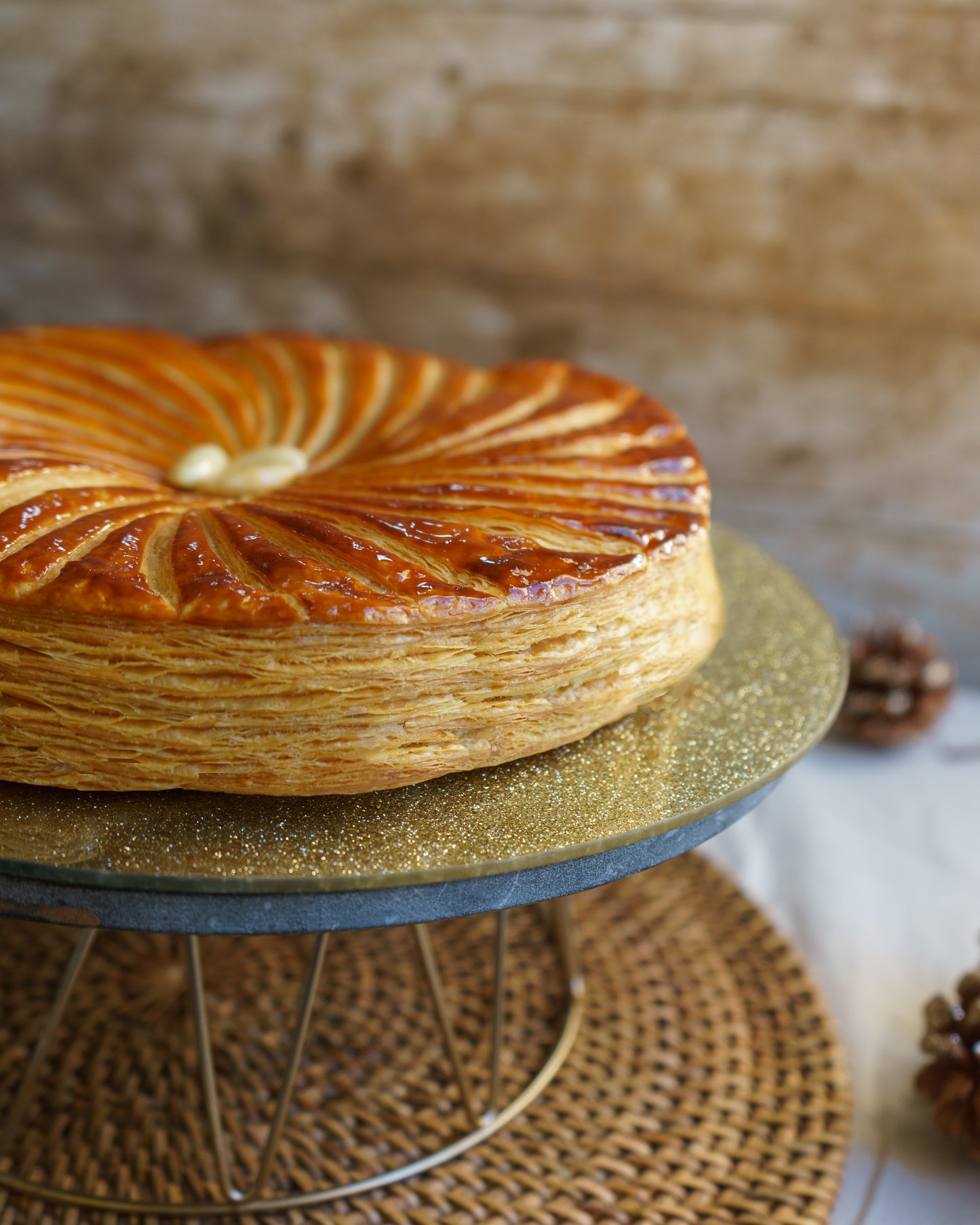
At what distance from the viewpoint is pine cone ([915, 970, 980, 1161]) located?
1394mm

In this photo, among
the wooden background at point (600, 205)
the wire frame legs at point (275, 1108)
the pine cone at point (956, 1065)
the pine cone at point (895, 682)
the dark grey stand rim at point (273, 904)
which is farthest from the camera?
the pine cone at point (895, 682)

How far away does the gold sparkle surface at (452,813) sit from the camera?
3.08 ft

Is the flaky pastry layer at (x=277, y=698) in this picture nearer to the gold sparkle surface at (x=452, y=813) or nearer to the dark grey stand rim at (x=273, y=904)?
the gold sparkle surface at (x=452, y=813)

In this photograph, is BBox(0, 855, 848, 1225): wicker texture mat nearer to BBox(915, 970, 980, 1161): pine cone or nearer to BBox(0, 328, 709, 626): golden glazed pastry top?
BBox(915, 970, 980, 1161): pine cone

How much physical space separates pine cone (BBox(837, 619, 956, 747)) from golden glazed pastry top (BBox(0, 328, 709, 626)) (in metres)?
1.00

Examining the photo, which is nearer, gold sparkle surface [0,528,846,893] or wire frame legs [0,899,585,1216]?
gold sparkle surface [0,528,846,893]

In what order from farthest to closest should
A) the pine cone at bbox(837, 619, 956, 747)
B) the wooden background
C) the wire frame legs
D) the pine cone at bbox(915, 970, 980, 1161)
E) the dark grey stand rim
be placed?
the pine cone at bbox(837, 619, 956, 747), the wooden background, the pine cone at bbox(915, 970, 980, 1161), the wire frame legs, the dark grey stand rim

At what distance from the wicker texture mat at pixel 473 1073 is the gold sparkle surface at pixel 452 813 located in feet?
1.77

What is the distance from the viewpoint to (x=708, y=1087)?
1480 millimetres

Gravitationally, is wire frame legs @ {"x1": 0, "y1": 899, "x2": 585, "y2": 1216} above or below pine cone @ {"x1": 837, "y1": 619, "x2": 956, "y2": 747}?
below

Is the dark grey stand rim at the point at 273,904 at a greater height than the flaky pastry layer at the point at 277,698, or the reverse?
the flaky pastry layer at the point at 277,698

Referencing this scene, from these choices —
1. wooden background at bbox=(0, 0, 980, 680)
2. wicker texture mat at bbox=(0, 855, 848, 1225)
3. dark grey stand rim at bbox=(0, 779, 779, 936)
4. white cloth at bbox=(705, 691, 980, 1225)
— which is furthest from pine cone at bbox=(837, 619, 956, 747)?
dark grey stand rim at bbox=(0, 779, 779, 936)

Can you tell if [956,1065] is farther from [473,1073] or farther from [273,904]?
[273,904]

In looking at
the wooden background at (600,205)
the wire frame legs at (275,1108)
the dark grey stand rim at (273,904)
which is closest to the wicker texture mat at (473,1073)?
the wire frame legs at (275,1108)
